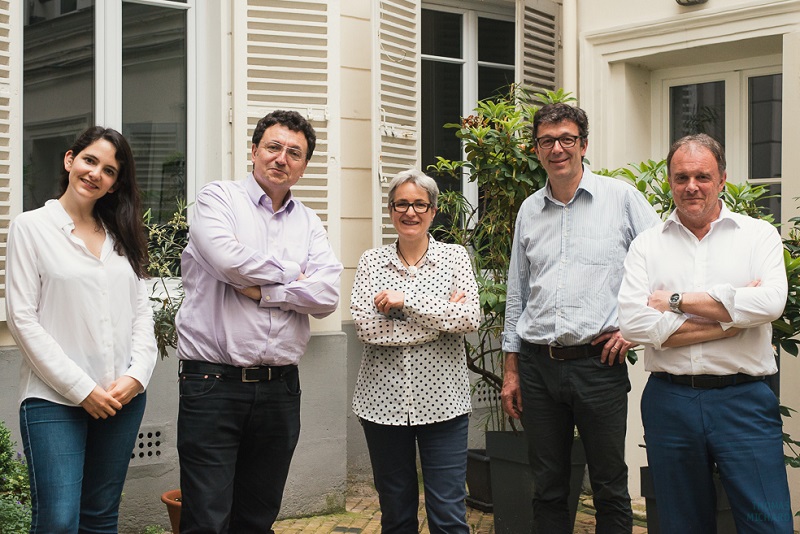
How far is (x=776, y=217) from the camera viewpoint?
5668 millimetres

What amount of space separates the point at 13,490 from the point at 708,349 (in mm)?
2912

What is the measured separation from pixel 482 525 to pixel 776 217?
95.1 inches

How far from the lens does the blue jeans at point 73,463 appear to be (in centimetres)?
321

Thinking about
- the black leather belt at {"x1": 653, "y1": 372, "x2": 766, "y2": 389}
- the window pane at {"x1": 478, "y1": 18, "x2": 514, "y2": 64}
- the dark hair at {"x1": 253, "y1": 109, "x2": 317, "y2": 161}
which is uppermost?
the window pane at {"x1": 478, "y1": 18, "x2": 514, "y2": 64}

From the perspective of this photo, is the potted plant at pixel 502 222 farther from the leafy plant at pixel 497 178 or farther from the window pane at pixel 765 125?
the window pane at pixel 765 125

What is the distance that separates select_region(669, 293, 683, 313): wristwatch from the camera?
3372mm

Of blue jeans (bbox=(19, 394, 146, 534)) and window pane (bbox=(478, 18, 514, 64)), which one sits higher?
window pane (bbox=(478, 18, 514, 64))

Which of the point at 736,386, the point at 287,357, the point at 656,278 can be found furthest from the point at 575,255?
the point at 287,357

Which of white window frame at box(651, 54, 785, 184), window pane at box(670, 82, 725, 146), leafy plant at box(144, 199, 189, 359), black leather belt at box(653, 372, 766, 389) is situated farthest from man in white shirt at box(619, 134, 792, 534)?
window pane at box(670, 82, 725, 146)

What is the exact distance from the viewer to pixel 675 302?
3.38 meters

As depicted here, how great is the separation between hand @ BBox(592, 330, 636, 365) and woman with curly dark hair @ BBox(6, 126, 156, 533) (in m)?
1.72

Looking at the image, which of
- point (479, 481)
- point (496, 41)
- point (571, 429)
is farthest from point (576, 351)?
point (496, 41)

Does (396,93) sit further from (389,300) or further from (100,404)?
(100,404)

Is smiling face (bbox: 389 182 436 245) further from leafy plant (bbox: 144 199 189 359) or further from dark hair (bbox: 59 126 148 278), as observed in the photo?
leafy plant (bbox: 144 199 189 359)
